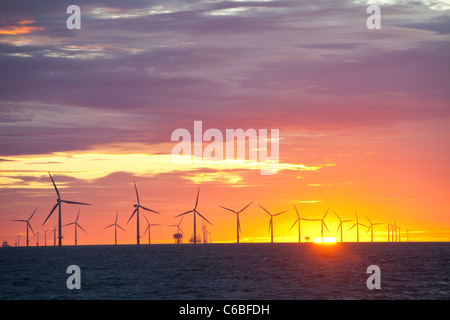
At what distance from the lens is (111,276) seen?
4980 inches

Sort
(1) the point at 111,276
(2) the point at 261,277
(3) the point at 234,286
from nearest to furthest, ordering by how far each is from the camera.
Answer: (3) the point at 234,286
(2) the point at 261,277
(1) the point at 111,276

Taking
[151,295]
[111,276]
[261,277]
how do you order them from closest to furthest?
[151,295] < [261,277] < [111,276]
